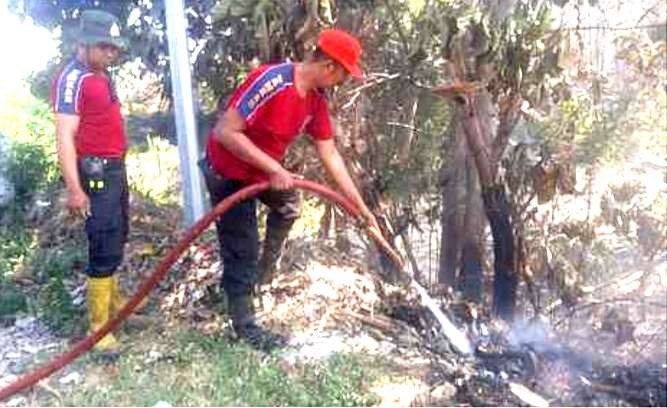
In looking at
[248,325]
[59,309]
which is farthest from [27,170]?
[248,325]

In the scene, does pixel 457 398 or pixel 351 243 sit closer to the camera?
pixel 457 398

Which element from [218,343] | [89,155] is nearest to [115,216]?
[89,155]

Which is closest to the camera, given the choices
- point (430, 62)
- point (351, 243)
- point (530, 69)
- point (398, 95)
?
point (530, 69)

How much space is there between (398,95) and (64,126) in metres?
1.96

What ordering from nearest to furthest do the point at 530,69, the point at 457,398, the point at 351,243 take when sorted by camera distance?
the point at 457,398 < the point at 530,69 < the point at 351,243

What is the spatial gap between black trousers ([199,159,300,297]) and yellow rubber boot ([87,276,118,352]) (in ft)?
2.04

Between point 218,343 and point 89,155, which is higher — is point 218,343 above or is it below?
below

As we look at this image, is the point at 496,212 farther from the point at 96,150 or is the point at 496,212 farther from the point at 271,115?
the point at 96,150

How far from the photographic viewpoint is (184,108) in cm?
574

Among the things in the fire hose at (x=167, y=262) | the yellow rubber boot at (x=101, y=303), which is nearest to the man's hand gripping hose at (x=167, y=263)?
the fire hose at (x=167, y=262)

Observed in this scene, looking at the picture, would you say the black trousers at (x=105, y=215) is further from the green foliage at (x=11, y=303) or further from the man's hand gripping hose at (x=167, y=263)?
the green foliage at (x=11, y=303)

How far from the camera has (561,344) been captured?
16.1ft

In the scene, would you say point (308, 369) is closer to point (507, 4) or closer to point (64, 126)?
point (64, 126)

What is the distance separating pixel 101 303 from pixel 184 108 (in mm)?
1575
